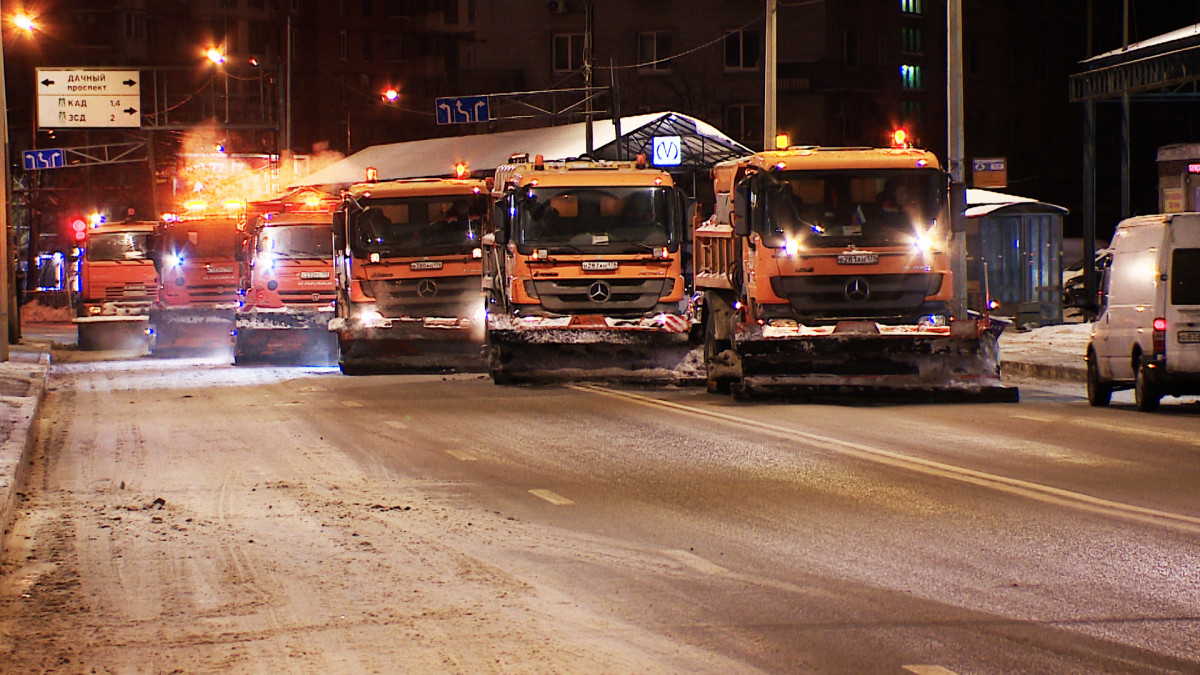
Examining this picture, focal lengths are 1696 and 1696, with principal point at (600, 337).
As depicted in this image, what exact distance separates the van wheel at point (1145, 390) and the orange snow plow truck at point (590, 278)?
629 cm

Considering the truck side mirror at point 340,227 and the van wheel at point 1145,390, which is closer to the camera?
the van wheel at point 1145,390

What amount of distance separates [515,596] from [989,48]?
72.9m

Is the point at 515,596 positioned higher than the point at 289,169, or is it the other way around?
the point at 289,169

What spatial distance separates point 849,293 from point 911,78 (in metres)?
58.2

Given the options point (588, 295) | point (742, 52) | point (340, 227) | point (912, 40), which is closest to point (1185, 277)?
point (588, 295)

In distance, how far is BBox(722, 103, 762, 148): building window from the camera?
68750 millimetres

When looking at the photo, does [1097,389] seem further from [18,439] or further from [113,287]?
[113,287]

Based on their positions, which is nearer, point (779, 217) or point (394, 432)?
point (394, 432)

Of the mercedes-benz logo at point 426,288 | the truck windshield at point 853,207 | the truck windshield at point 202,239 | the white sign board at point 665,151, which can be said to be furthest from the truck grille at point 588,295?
the white sign board at point 665,151

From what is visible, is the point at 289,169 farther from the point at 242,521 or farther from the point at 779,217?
the point at 242,521

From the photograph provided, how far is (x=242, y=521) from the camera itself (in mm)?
10836

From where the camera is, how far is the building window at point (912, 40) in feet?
246

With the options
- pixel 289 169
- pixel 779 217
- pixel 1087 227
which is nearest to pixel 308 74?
pixel 289 169

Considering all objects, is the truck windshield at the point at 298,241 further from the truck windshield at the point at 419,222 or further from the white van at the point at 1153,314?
the white van at the point at 1153,314
